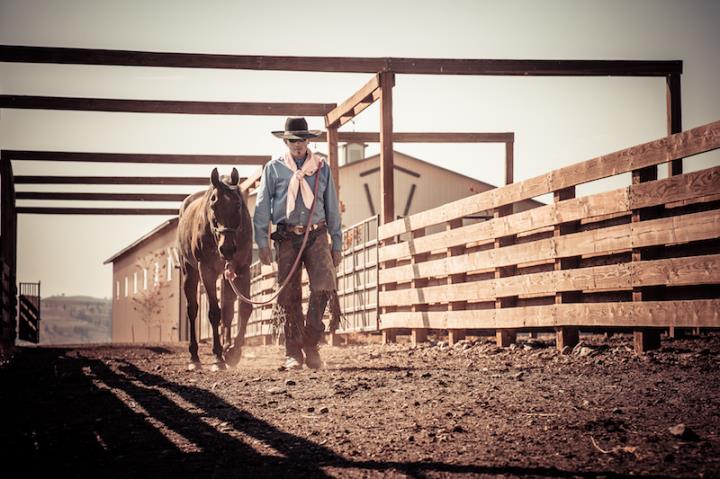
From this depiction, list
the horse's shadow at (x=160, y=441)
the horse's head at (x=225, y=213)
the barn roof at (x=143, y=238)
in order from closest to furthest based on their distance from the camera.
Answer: the horse's shadow at (x=160, y=441) < the horse's head at (x=225, y=213) < the barn roof at (x=143, y=238)

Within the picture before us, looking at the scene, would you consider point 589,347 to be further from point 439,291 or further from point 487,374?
point 439,291

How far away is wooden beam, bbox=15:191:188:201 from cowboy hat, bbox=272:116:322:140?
19.6 m

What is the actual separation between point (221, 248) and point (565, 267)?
340 cm

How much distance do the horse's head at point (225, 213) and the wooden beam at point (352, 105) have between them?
221 inches

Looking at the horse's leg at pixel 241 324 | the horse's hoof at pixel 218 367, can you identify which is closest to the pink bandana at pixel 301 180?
the horse's leg at pixel 241 324

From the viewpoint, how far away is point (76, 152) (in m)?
21.9

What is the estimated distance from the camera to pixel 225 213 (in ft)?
31.0

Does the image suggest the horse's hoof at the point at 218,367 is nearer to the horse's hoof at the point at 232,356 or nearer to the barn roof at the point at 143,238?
the horse's hoof at the point at 232,356

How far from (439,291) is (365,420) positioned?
6367 millimetres

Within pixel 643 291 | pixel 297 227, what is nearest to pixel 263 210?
pixel 297 227

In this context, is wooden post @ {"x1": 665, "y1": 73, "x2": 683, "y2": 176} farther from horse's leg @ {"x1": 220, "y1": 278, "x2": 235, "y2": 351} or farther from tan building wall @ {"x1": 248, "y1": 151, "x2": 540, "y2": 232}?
tan building wall @ {"x1": 248, "y1": 151, "x2": 540, "y2": 232}

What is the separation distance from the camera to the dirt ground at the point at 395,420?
4180 mm

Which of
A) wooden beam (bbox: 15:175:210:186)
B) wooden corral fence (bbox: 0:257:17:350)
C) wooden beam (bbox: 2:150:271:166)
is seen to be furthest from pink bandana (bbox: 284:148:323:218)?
wooden beam (bbox: 15:175:210:186)

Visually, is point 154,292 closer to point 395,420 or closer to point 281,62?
point 281,62
